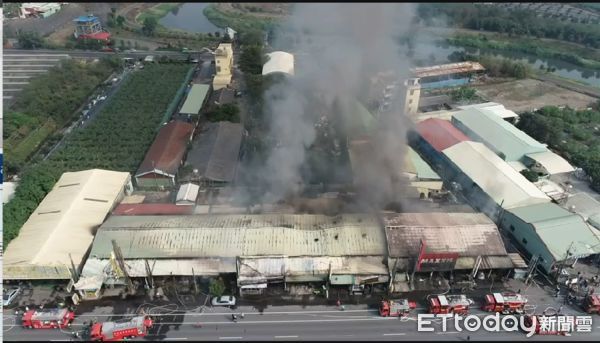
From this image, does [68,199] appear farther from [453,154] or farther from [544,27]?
[544,27]

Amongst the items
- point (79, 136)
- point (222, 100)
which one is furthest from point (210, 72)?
point (79, 136)

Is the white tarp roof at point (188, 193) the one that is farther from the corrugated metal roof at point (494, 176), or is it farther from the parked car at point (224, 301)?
the corrugated metal roof at point (494, 176)

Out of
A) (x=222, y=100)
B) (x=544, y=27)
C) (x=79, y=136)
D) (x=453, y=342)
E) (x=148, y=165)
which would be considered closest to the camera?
(x=453, y=342)

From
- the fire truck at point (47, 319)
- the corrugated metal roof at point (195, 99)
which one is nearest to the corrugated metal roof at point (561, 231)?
the fire truck at point (47, 319)

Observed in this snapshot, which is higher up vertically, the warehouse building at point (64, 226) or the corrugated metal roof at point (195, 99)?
the corrugated metal roof at point (195, 99)

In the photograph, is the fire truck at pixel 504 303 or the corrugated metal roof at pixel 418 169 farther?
the corrugated metal roof at pixel 418 169

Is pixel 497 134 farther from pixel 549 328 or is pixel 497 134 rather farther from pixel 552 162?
pixel 549 328

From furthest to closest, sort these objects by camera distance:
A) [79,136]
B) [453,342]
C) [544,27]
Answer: [544,27]
[79,136]
[453,342]

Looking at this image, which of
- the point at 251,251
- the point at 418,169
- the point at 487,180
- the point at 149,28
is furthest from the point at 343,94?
the point at 149,28
